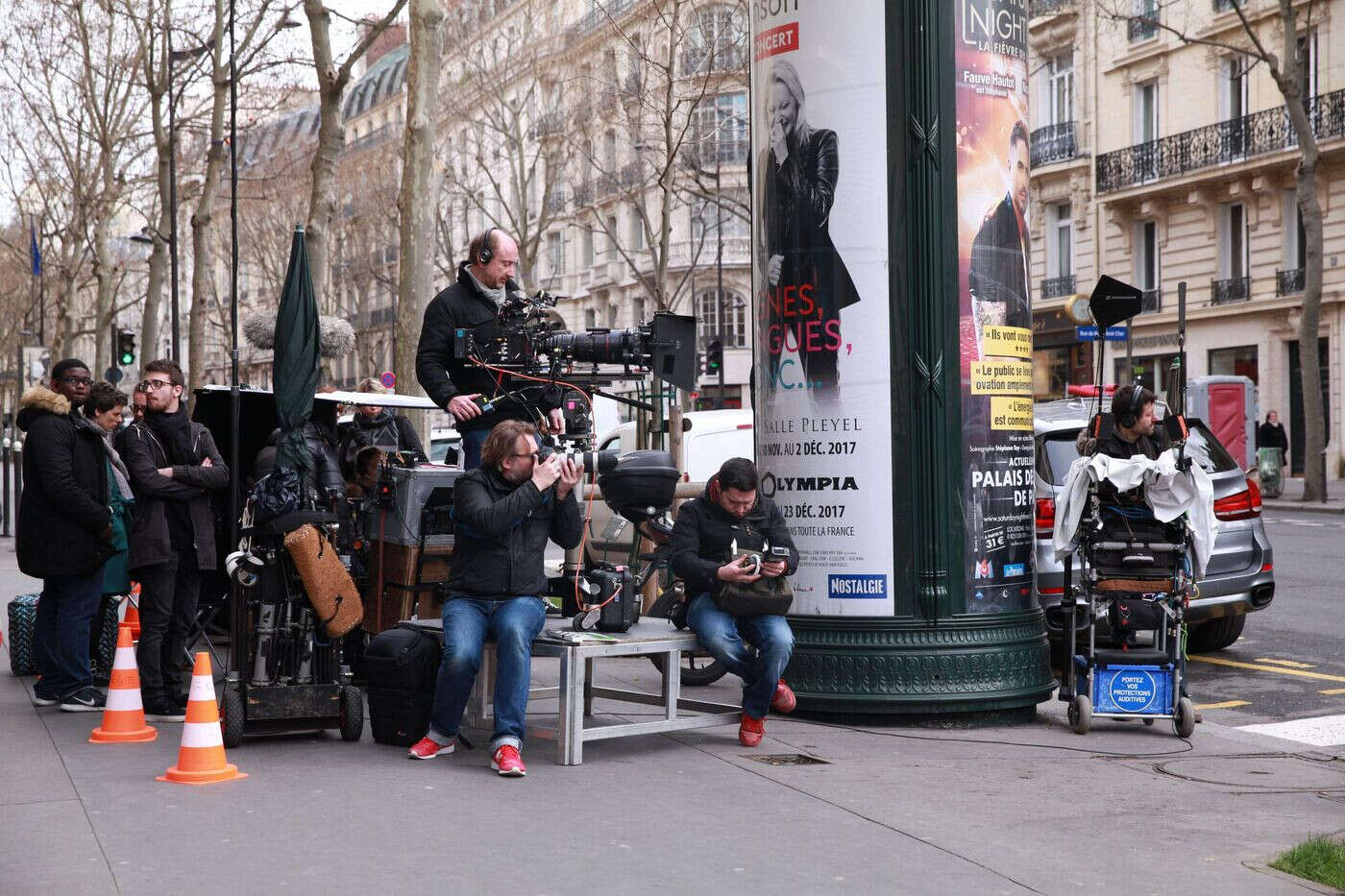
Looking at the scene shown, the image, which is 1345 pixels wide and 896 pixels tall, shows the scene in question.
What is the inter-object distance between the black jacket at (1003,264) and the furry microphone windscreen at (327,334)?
4972 mm

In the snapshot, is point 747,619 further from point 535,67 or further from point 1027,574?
point 535,67

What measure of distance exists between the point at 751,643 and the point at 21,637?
5095mm

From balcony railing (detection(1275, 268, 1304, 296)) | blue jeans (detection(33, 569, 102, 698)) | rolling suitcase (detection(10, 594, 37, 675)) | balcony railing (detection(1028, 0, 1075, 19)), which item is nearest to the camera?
blue jeans (detection(33, 569, 102, 698))

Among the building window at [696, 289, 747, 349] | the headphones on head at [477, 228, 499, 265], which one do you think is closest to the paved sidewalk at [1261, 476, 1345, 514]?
the headphones on head at [477, 228, 499, 265]

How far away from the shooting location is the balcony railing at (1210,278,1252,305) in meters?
36.1

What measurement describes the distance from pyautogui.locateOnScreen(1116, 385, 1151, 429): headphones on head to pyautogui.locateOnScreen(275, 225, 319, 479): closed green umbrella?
13.6 feet

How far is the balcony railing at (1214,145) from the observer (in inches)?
1314

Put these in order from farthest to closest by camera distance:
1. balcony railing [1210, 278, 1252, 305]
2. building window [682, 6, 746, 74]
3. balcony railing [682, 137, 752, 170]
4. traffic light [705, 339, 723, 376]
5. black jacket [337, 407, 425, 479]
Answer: balcony railing [682, 137, 752, 170], balcony railing [1210, 278, 1252, 305], traffic light [705, 339, 723, 376], building window [682, 6, 746, 74], black jacket [337, 407, 425, 479]

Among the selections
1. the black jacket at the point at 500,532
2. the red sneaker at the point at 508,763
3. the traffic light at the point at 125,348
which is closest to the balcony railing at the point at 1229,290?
the traffic light at the point at 125,348

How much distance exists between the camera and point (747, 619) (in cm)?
750

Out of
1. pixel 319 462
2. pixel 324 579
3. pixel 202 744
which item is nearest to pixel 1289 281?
pixel 319 462

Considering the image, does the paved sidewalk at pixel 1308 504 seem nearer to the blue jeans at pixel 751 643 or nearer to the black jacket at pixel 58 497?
the blue jeans at pixel 751 643

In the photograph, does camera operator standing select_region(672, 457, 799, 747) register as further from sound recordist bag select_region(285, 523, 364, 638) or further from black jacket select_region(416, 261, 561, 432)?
sound recordist bag select_region(285, 523, 364, 638)

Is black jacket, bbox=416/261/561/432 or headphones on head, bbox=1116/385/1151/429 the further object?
headphones on head, bbox=1116/385/1151/429
